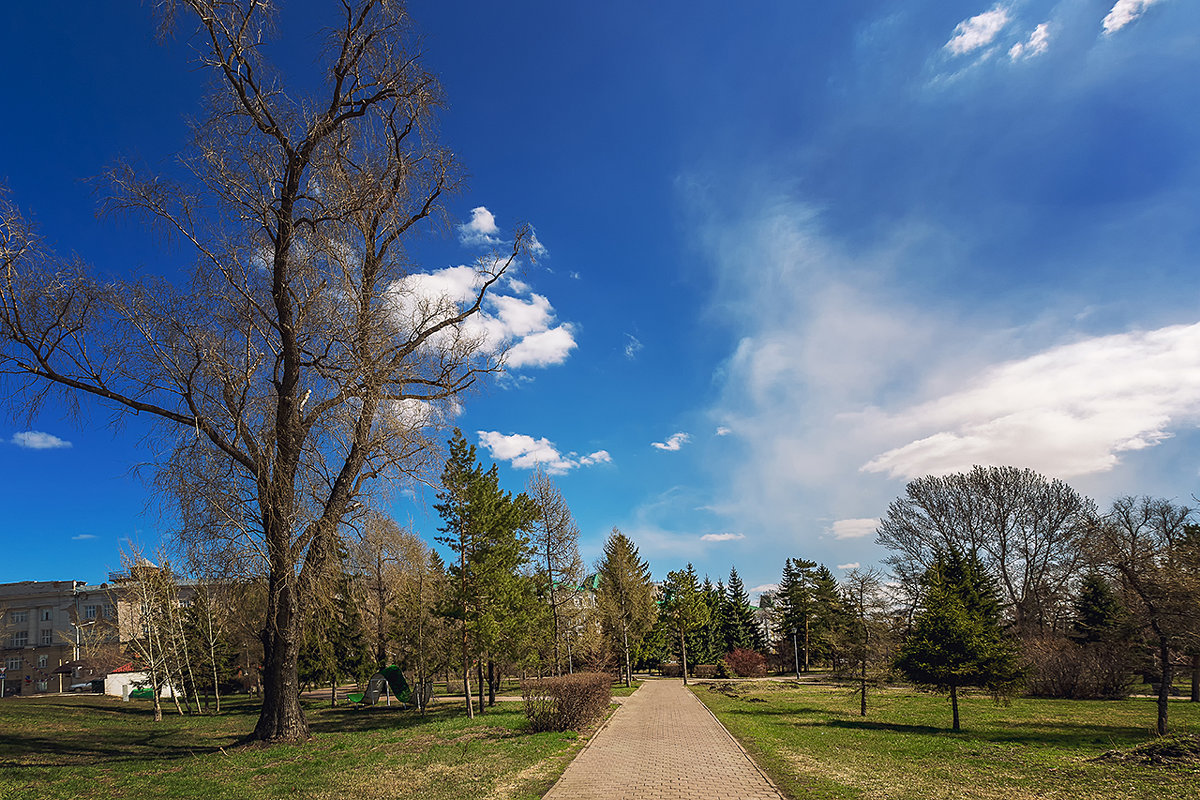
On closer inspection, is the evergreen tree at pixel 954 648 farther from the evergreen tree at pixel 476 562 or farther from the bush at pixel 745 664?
the bush at pixel 745 664

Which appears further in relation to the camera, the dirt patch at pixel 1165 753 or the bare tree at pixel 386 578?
the bare tree at pixel 386 578

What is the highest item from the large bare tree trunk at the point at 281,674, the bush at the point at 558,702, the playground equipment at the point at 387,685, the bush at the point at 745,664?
the large bare tree trunk at the point at 281,674

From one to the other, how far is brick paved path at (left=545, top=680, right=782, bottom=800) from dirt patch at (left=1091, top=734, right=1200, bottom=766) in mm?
7392

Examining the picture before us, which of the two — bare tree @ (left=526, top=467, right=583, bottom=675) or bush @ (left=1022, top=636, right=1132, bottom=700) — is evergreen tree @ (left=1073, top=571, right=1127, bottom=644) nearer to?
bush @ (left=1022, top=636, right=1132, bottom=700)

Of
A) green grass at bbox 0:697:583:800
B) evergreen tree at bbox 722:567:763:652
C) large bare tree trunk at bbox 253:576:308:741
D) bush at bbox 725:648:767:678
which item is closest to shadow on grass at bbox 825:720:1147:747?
green grass at bbox 0:697:583:800

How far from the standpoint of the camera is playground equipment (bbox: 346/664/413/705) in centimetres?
2877

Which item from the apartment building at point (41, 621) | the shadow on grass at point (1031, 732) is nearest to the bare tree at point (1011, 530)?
the shadow on grass at point (1031, 732)

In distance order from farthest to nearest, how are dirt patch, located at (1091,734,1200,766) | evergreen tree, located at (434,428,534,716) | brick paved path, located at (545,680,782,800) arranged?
1. evergreen tree, located at (434,428,534,716)
2. dirt patch, located at (1091,734,1200,766)
3. brick paved path, located at (545,680,782,800)

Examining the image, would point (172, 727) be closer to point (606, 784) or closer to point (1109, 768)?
point (606, 784)

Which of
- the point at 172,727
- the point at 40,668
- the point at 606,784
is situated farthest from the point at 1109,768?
the point at 40,668

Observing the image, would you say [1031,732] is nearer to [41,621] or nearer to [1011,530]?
[1011,530]

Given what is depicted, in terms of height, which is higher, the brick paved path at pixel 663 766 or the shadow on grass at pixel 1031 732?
the brick paved path at pixel 663 766

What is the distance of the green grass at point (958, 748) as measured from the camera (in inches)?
386

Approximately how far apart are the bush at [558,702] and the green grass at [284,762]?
650 millimetres
